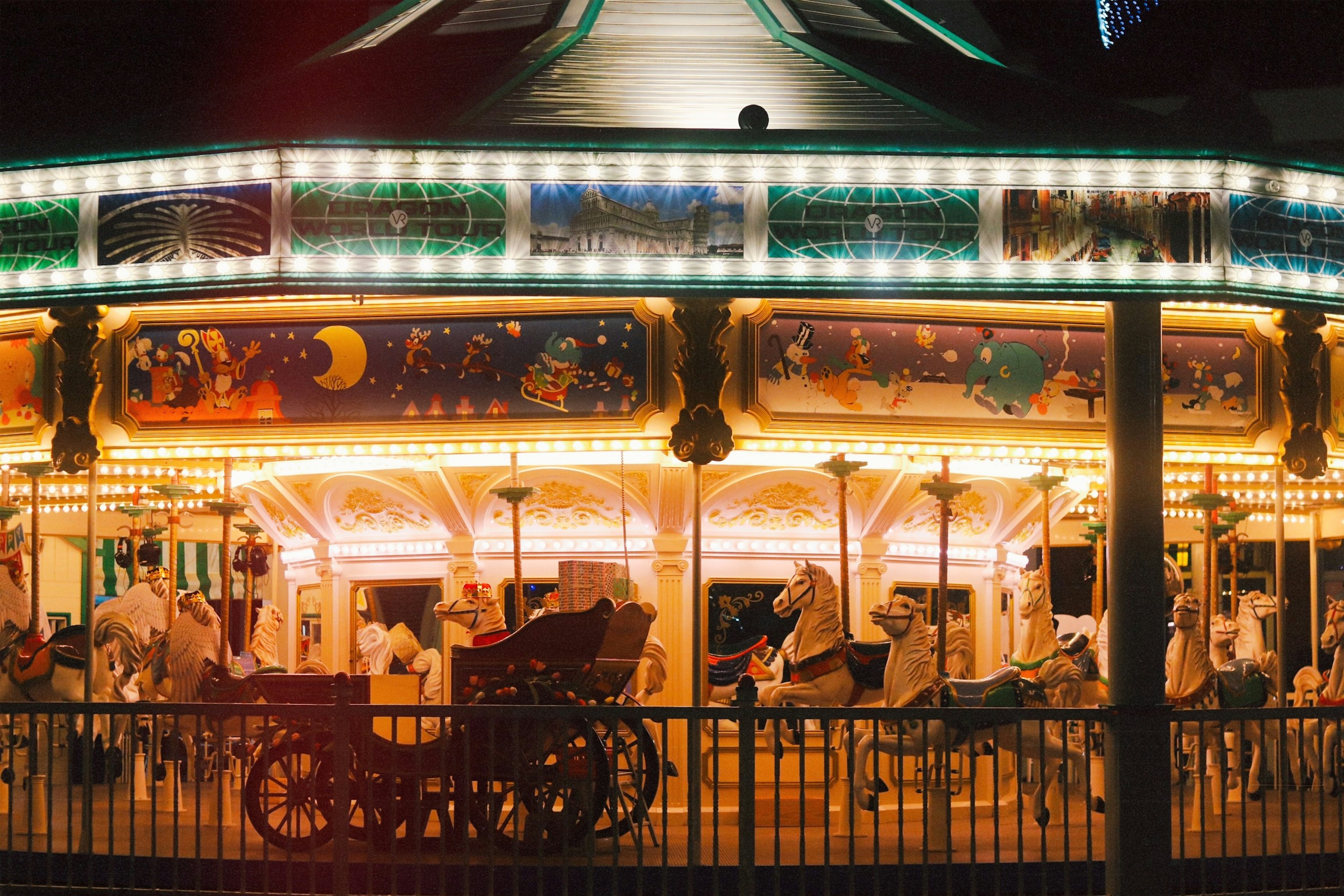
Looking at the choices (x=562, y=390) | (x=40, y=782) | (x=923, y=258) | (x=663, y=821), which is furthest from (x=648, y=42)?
(x=40, y=782)

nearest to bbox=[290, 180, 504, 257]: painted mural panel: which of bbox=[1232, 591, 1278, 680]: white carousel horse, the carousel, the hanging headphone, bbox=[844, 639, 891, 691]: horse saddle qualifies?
the carousel

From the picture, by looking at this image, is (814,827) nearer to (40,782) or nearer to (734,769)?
(734,769)

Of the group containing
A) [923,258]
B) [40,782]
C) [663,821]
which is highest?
[923,258]

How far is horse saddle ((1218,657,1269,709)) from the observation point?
11.1 m

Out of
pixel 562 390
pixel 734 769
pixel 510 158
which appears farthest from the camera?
pixel 734 769

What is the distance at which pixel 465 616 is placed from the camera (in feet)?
32.3

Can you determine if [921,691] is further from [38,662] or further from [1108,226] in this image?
[38,662]

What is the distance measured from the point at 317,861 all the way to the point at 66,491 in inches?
346

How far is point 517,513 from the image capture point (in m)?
9.92

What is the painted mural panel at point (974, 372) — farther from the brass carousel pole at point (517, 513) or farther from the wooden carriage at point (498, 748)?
the brass carousel pole at point (517, 513)

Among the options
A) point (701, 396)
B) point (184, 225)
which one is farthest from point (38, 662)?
point (701, 396)

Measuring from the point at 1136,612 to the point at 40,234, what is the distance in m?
5.67

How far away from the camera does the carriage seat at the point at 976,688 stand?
9141mm

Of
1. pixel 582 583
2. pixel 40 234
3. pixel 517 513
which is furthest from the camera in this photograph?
pixel 582 583
